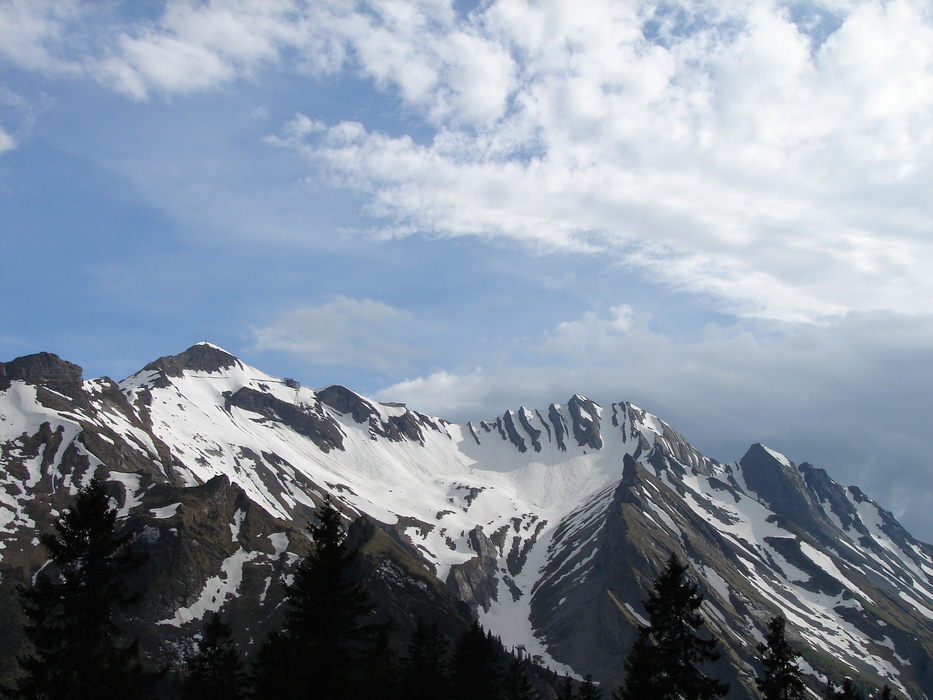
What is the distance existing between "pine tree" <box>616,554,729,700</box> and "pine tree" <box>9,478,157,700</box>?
2189cm

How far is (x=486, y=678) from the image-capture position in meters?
51.2

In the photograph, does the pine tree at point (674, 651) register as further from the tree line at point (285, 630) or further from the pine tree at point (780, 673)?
the pine tree at point (780, 673)

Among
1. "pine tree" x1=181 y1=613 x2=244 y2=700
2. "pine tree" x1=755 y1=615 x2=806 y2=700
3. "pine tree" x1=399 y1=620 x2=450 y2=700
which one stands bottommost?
"pine tree" x1=181 y1=613 x2=244 y2=700

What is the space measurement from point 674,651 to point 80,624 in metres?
25.2

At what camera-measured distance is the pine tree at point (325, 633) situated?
29016 mm

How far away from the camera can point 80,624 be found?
2772 centimetres

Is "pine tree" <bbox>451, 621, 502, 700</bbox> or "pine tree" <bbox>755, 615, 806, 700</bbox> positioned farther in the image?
"pine tree" <bbox>451, 621, 502, 700</bbox>

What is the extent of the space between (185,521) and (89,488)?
589 ft

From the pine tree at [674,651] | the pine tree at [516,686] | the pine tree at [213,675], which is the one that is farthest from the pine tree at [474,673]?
the pine tree at [674,651]

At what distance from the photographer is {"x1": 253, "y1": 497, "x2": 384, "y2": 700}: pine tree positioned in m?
29.0

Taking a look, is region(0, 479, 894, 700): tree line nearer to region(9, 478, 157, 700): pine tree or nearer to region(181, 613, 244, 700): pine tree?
region(9, 478, 157, 700): pine tree

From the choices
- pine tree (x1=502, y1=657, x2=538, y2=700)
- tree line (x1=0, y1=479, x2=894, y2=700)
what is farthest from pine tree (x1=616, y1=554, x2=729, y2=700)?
pine tree (x1=502, y1=657, x2=538, y2=700)

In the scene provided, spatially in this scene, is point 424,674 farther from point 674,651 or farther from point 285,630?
point 674,651

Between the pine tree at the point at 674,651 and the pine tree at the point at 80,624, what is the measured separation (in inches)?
862
